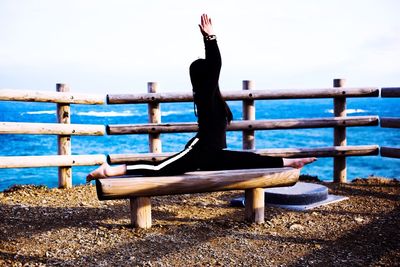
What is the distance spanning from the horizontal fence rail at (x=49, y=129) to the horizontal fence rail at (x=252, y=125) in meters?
0.29

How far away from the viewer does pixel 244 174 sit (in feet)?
14.8

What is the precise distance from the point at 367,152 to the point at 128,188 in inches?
203

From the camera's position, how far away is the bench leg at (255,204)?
16.7ft

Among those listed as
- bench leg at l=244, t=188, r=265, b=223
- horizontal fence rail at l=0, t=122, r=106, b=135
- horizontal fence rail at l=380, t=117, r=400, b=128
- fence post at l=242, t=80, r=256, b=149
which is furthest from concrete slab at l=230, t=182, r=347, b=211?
horizontal fence rail at l=0, t=122, r=106, b=135

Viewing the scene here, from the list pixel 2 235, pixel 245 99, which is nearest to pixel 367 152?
pixel 245 99

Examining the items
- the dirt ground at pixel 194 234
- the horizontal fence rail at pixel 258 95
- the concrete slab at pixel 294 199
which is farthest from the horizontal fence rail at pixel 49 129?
the concrete slab at pixel 294 199

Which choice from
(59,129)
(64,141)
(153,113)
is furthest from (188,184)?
(64,141)

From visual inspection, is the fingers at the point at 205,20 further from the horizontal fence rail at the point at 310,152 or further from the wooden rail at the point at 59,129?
the wooden rail at the point at 59,129

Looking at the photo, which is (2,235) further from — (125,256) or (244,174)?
(244,174)

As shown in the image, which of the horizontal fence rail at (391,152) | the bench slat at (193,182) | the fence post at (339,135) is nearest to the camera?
the bench slat at (193,182)

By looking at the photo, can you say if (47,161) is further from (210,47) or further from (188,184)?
(210,47)

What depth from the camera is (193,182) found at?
432cm

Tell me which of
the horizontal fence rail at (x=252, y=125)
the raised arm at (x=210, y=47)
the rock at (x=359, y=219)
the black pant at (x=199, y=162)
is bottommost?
the rock at (x=359, y=219)

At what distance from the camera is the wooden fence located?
283 inches
